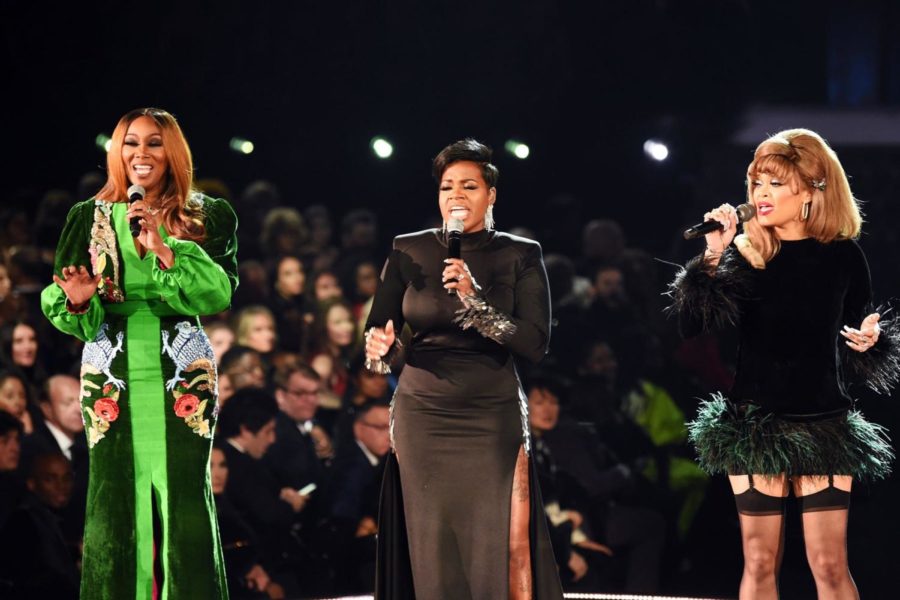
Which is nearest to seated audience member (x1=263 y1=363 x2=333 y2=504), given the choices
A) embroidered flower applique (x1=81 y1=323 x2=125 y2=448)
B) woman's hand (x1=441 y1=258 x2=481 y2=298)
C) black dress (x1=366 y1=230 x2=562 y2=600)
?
black dress (x1=366 y1=230 x2=562 y2=600)

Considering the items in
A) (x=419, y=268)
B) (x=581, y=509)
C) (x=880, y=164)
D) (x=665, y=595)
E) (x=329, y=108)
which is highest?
(x=329, y=108)

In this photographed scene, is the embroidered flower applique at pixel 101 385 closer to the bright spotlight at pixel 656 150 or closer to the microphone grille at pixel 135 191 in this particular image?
the microphone grille at pixel 135 191

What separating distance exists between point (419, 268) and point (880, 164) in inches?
109

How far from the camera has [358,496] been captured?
17.9 ft

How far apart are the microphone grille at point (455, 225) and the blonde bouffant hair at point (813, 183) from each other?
2.65 feet

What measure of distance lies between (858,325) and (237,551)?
2.90 meters

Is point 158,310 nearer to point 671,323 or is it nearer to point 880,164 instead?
point 671,323

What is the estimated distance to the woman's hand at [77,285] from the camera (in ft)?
10.2

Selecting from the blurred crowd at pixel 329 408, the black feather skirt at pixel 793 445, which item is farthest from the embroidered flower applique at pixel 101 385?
the blurred crowd at pixel 329 408

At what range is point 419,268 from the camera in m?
3.57

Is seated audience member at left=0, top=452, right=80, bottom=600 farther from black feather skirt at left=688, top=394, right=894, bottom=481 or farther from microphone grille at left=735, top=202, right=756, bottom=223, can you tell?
microphone grille at left=735, top=202, right=756, bottom=223

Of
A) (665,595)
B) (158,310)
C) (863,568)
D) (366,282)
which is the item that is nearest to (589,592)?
(665,595)

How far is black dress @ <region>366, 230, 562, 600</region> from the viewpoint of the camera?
3.47 meters

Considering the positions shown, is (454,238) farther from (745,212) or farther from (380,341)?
(745,212)
